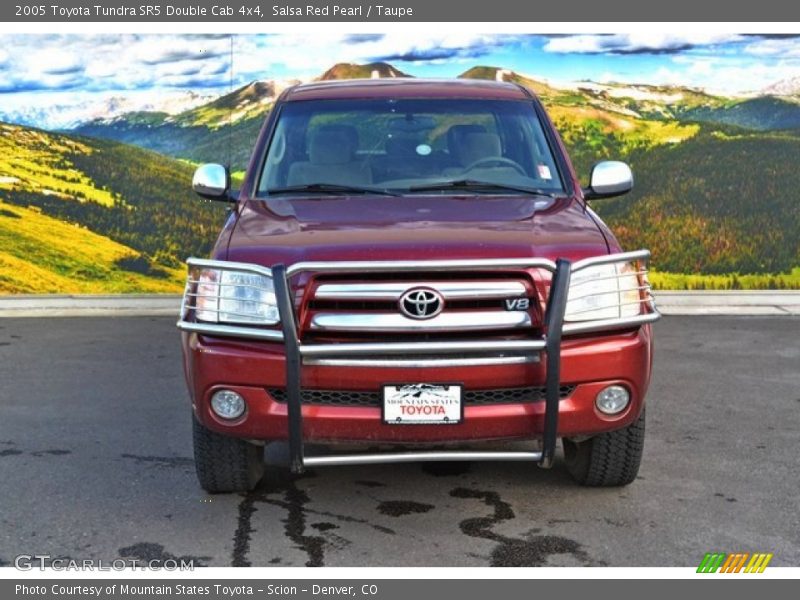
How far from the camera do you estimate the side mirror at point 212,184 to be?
6.18 m

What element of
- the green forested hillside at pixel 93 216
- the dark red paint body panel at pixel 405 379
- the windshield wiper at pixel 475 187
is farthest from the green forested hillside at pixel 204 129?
the dark red paint body panel at pixel 405 379

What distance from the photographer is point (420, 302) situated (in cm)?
480

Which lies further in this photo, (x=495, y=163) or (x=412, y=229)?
(x=495, y=163)

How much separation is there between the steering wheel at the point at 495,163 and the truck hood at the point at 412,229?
16.1 inches

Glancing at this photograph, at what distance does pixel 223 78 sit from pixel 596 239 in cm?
845

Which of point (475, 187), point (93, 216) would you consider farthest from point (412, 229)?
point (93, 216)

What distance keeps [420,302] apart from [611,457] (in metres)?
1.26

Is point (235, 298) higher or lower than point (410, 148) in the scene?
lower

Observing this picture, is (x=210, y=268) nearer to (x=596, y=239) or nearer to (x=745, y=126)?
(x=596, y=239)

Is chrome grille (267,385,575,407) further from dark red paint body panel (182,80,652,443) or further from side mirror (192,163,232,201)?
side mirror (192,163,232,201)

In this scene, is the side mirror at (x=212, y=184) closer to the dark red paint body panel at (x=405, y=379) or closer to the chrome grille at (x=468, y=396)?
the dark red paint body panel at (x=405, y=379)

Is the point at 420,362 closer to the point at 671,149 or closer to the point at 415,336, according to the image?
the point at 415,336

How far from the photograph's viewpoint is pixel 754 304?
488 inches

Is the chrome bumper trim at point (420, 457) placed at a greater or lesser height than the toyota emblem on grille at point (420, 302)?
lesser
